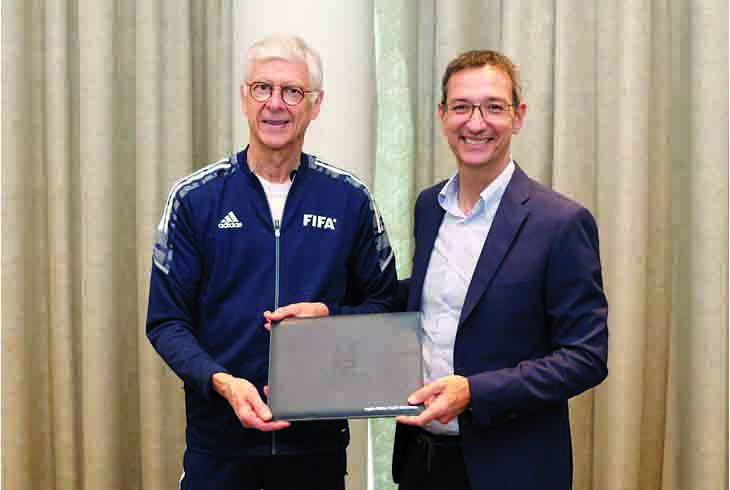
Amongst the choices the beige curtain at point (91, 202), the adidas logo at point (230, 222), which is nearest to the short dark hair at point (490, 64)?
the adidas logo at point (230, 222)

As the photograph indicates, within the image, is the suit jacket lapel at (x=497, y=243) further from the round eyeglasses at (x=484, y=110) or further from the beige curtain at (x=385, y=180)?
the beige curtain at (x=385, y=180)

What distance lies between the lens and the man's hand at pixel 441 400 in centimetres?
152

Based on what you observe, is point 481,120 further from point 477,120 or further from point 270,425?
point 270,425

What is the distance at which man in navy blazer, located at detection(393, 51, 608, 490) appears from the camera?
1559mm

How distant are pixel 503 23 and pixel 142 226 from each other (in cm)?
144

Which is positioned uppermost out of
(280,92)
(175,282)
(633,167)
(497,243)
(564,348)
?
(280,92)

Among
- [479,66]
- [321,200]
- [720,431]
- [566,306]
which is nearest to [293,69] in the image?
[321,200]

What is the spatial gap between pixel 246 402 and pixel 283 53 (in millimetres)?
812

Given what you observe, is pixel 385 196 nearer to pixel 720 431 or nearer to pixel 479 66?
pixel 479 66

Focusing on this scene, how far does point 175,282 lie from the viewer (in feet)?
5.81

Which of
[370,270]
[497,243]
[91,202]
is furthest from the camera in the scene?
[91,202]

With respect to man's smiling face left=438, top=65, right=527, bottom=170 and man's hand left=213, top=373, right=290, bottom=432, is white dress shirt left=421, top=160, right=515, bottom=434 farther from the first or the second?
man's hand left=213, top=373, right=290, bottom=432

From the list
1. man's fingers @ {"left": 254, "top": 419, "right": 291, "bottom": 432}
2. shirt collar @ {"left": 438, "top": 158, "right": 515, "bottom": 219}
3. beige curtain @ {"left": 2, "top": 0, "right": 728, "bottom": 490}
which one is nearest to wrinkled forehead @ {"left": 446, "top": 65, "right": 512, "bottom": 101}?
shirt collar @ {"left": 438, "top": 158, "right": 515, "bottom": 219}

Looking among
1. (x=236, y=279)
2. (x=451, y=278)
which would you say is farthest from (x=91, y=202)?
(x=451, y=278)
